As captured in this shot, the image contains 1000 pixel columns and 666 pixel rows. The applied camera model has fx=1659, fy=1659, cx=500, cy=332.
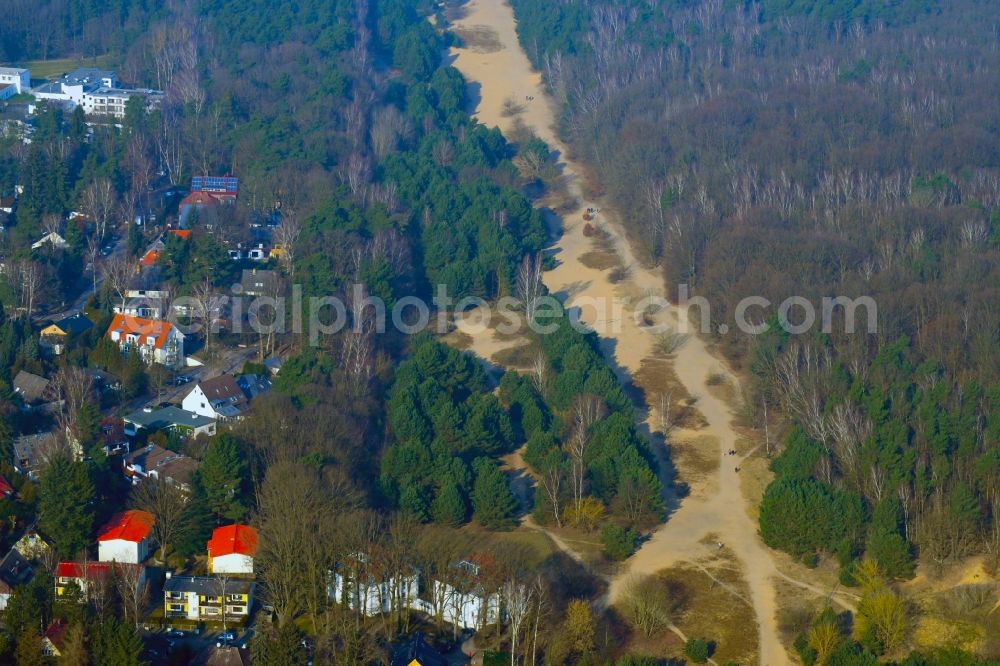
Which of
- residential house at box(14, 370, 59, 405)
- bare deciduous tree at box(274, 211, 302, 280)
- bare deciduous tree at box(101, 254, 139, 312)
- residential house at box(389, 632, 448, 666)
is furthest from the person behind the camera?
bare deciduous tree at box(274, 211, 302, 280)

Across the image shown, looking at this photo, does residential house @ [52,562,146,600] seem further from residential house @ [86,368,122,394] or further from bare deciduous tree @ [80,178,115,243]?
bare deciduous tree @ [80,178,115,243]

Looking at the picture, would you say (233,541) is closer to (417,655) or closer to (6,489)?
(417,655)

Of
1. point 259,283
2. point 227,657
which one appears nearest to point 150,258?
point 259,283

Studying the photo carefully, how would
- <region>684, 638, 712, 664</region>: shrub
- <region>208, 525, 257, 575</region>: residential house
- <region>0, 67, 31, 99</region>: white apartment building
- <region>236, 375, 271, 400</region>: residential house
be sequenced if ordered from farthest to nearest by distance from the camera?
<region>0, 67, 31, 99</region>: white apartment building < <region>236, 375, 271, 400</region>: residential house < <region>208, 525, 257, 575</region>: residential house < <region>684, 638, 712, 664</region>: shrub

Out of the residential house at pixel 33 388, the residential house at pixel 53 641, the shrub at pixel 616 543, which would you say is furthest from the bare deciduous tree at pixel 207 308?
the residential house at pixel 53 641

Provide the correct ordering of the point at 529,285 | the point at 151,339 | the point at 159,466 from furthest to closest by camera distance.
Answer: the point at 529,285 → the point at 151,339 → the point at 159,466

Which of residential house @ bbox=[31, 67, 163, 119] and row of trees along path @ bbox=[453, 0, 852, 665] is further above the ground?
residential house @ bbox=[31, 67, 163, 119]

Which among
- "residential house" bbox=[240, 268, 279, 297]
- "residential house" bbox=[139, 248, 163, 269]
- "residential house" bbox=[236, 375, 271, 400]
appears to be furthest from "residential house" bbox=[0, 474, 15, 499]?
"residential house" bbox=[139, 248, 163, 269]

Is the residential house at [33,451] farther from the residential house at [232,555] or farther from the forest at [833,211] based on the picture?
the forest at [833,211]

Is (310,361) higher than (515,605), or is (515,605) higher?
(310,361)
